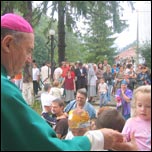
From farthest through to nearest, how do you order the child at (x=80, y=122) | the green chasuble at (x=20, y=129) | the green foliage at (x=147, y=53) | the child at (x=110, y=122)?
the child at (x=80, y=122) → the child at (x=110, y=122) → the green foliage at (x=147, y=53) → the green chasuble at (x=20, y=129)

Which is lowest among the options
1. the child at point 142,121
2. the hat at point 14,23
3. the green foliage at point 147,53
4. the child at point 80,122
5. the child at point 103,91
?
the child at point 103,91

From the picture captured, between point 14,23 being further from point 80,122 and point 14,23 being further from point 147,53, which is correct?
point 80,122

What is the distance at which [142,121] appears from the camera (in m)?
1.74

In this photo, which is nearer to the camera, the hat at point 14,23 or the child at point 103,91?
the hat at point 14,23

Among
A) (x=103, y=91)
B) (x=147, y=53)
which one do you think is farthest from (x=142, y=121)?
(x=103, y=91)

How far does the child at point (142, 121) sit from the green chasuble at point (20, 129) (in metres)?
0.29

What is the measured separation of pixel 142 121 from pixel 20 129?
61cm

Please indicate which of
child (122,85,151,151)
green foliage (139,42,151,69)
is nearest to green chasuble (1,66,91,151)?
child (122,85,151,151)

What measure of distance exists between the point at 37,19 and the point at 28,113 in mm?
638

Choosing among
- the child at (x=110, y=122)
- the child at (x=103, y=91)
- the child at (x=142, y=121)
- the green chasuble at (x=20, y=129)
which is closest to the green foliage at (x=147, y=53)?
the child at (x=142, y=121)

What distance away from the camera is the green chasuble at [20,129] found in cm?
137

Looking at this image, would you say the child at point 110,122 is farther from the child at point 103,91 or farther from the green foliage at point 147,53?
the child at point 103,91

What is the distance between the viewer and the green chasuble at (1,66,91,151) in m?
1.37

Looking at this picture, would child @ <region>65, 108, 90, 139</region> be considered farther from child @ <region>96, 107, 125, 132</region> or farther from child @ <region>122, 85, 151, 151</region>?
child @ <region>122, 85, 151, 151</region>
